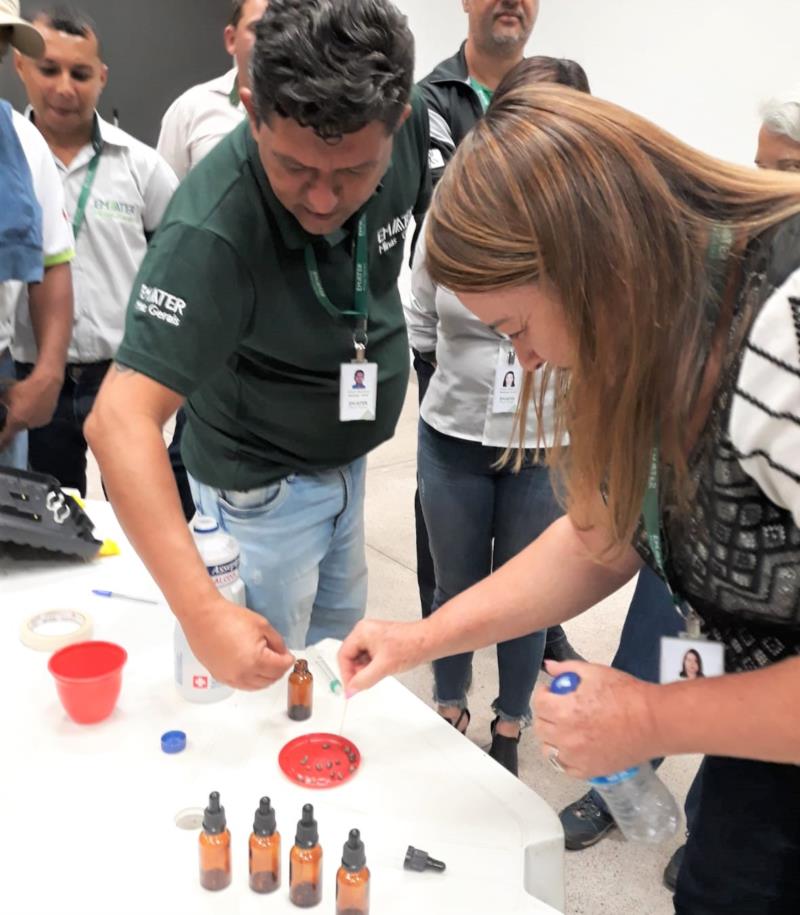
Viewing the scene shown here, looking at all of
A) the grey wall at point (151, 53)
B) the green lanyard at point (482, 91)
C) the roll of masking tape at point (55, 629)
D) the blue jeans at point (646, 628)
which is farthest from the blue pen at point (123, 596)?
the grey wall at point (151, 53)

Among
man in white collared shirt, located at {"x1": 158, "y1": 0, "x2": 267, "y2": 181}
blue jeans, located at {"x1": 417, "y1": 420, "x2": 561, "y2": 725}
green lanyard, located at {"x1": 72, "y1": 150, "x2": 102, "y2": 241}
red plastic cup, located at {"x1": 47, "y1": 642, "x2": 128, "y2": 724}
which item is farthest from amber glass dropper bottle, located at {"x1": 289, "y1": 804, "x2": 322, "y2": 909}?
man in white collared shirt, located at {"x1": 158, "y1": 0, "x2": 267, "y2": 181}

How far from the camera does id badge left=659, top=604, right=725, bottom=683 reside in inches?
35.4

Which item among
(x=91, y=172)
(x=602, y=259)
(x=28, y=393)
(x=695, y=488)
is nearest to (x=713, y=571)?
(x=695, y=488)

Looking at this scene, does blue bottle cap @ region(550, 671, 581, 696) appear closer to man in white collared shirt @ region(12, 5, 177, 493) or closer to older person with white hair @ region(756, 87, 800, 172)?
older person with white hair @ region(756, 87, 800, 172)

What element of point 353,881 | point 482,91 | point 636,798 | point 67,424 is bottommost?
point 67,424

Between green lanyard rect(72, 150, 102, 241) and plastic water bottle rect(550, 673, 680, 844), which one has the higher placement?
green lanyard rect(72, 150, 102, 241)

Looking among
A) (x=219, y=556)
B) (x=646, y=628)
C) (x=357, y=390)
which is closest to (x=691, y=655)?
(x=219, y=556)

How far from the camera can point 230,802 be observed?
0.99m

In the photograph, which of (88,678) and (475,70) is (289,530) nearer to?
(88,678)

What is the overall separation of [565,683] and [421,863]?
9.4 inches

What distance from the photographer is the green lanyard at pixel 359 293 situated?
132cm

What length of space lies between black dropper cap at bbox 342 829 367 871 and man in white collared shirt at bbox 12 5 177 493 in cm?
179

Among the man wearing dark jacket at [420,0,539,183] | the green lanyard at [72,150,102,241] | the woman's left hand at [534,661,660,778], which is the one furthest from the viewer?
the green lanyard at [72,150,102,241]

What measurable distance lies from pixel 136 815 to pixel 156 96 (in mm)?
4714
